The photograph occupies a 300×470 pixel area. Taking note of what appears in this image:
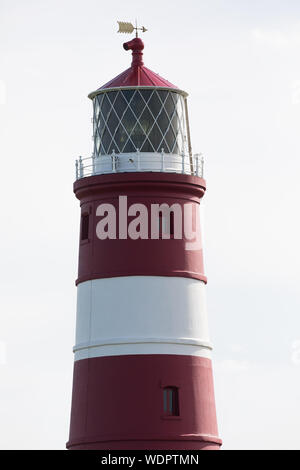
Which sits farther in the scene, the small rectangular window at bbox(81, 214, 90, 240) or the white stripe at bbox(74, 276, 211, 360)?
the small rectangular window at bbox(81, 214, 90, 240)

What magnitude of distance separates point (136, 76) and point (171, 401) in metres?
8.43

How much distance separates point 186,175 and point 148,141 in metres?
1.30

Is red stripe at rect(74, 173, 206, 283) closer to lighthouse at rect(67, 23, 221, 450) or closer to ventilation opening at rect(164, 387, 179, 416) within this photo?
lighthouse at rect(67, 23, 221, 450)

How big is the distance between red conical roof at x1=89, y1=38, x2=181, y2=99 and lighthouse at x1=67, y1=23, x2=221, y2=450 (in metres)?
0.06

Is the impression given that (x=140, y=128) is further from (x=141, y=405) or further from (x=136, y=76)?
(x=141, y=405)

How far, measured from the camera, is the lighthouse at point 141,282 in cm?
9625

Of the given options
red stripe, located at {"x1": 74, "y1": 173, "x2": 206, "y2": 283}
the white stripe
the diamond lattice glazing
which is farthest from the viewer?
the diamond lattice glazing

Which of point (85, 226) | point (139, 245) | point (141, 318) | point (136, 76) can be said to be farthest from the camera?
point (85, 226)

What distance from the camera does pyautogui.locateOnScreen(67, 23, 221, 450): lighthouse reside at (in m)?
96.2

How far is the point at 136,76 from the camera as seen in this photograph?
97938 mm

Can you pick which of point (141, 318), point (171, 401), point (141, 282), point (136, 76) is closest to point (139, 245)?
point (141, 282)

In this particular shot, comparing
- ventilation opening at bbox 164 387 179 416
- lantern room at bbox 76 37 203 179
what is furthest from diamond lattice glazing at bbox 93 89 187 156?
ventilation opening at bbox 164 387 179 416
